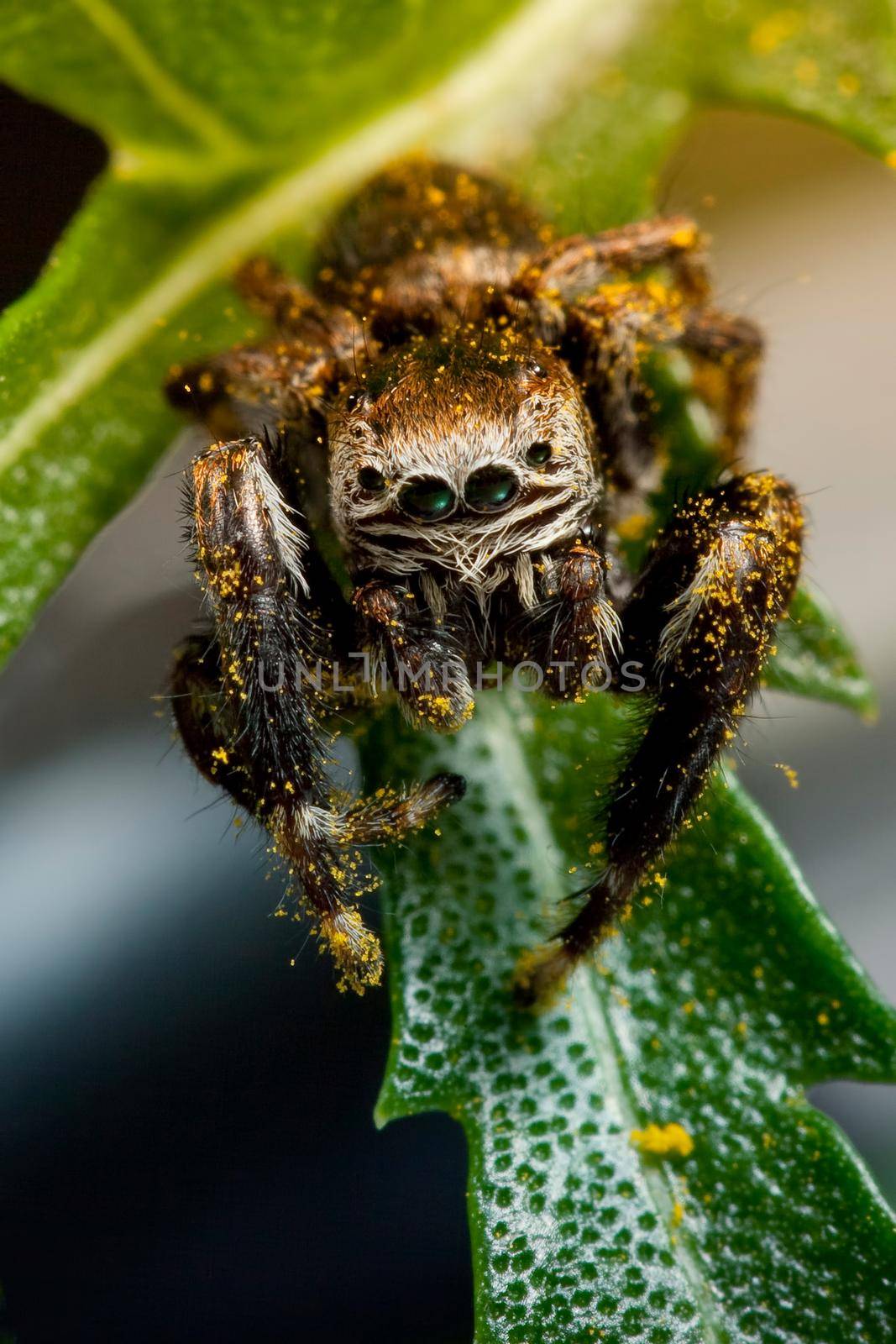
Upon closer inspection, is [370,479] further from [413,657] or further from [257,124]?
[257,124]

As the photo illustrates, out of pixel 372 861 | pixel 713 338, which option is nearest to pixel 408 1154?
pixel 372 861

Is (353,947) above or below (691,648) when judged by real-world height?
below

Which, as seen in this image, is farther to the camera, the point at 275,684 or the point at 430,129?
the point at 430,129

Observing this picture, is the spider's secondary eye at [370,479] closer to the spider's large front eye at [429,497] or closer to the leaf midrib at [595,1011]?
the spider's large front eye at [429,497]

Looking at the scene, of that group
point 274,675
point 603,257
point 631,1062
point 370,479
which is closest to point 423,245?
point 603,257

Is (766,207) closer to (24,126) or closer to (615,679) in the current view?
(24,126)

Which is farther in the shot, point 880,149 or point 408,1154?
point 880,149
